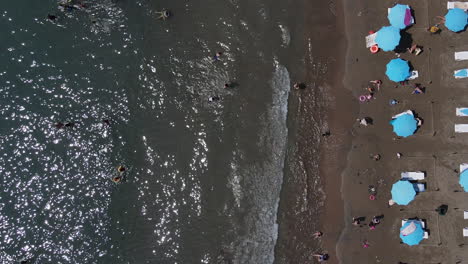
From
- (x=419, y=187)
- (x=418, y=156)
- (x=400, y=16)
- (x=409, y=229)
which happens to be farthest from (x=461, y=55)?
(x=409, y=229)

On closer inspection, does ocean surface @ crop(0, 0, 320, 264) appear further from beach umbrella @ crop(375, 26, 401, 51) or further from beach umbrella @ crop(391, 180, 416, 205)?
beach umbrella @ crop(391, 180, 416, 205)

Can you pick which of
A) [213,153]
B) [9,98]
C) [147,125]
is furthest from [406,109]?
[9,98]

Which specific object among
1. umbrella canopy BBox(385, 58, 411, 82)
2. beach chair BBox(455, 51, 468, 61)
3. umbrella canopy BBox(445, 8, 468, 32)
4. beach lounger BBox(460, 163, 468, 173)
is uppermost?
umbrella canopy BBox(445, 8, 468, 32)

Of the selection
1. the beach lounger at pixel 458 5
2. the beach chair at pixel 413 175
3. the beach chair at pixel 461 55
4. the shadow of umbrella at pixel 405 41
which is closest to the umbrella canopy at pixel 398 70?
the shadow of umbrella at pixel 405 41

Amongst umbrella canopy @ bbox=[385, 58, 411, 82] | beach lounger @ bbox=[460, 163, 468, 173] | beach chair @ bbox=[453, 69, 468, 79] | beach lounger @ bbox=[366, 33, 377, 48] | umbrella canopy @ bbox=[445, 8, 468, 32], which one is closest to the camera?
umbrella canopy @ bbox=[445, 8, 468, 32]

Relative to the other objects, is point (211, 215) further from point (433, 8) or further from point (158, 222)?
point (433, 8)

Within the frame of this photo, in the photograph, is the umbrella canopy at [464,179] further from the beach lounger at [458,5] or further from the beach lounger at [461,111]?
the beach lounger at [458,5]

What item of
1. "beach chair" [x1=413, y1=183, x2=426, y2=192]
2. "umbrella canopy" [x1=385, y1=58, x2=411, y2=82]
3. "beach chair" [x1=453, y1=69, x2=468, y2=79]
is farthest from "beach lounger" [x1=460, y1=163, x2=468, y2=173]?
"umbrella canopy" [x1=385, y1=58, x2=411, y2=82]
